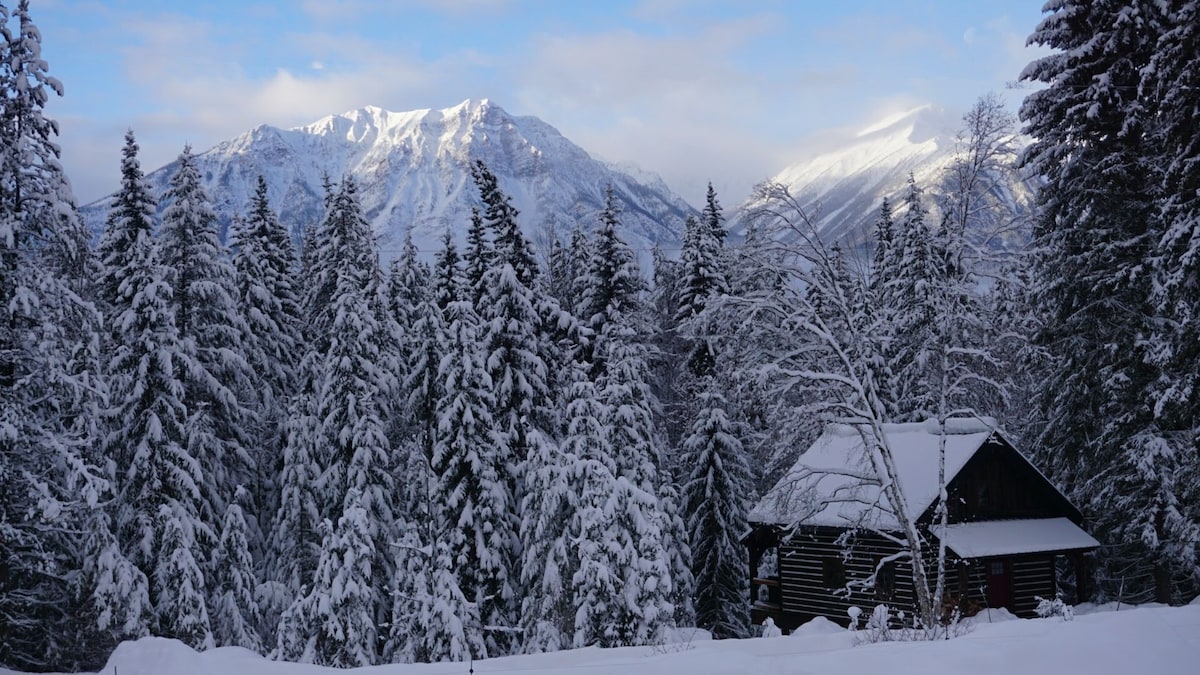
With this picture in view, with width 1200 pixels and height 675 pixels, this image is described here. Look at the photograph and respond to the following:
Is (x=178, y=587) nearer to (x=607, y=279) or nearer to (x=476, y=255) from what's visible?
(x=476, y=255)

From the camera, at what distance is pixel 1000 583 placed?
28.9 m

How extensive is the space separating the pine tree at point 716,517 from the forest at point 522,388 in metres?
0.14

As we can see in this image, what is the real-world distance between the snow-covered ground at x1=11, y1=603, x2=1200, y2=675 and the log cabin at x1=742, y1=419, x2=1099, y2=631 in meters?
13.5

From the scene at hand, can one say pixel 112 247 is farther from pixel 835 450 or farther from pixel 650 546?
pixel 835 450

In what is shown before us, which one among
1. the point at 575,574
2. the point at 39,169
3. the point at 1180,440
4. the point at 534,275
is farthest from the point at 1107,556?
the point at 39,169

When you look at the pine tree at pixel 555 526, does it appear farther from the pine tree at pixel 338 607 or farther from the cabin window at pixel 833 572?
the cabin window at pixel 833 572

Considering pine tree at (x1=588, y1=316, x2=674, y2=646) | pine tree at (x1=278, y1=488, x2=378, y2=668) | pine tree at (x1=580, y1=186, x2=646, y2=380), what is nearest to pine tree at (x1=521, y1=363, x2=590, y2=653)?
pine tree at (x1=588, y1=316, x2=674, y2=646)

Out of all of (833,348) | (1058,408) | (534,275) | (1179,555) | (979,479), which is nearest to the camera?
(833,348)

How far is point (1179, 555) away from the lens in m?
23.4

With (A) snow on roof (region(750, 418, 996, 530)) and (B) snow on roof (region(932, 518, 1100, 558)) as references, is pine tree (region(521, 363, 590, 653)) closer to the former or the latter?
(A) snow on roof (region(750, 418, 996, 530))

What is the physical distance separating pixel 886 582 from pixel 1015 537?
3.96 metres

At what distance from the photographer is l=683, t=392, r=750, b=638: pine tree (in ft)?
113

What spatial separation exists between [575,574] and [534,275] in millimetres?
13217

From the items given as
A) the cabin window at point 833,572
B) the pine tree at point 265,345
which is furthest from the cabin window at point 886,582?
the pine tree at point 265,345
